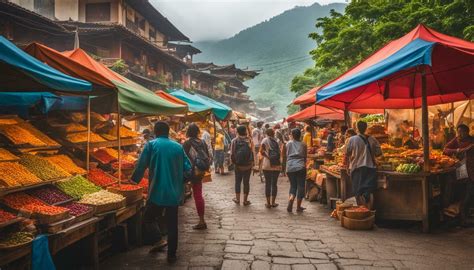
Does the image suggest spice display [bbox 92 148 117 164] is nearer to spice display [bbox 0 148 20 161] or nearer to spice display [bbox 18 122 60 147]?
spice display [bbox 18 122 60 147]

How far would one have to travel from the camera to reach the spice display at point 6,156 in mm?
4762

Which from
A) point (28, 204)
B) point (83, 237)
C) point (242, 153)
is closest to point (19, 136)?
point (28, 204)

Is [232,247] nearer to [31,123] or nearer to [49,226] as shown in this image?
[49,226]

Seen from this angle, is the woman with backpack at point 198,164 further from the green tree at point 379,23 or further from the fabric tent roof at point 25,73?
the green tree at point 379,23

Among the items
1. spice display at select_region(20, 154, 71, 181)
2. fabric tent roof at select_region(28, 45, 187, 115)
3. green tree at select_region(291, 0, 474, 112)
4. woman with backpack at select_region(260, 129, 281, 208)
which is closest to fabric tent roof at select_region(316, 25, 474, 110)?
woman with backpack at select_region(260, 129, 281, 208)

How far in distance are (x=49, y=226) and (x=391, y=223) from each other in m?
5.92

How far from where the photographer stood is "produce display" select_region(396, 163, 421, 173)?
6.51 m

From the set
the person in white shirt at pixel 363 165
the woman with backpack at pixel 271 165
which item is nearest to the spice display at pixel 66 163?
the woman with backpack at pixel 271 165

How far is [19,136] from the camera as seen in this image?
5.35m

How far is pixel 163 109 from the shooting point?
23.5ft

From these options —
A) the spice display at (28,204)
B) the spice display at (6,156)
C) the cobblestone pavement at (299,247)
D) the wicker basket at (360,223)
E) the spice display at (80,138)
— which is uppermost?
the spice display at (80,138)

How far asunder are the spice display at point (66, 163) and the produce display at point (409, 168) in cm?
538

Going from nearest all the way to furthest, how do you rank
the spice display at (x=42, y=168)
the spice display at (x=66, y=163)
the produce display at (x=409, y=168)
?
the spice display at (x=42, y=168), the spice display at (x=66, y=163), the produce display at (x=409, y=168)

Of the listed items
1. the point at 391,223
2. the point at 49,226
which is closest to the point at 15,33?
the point at 49,226
